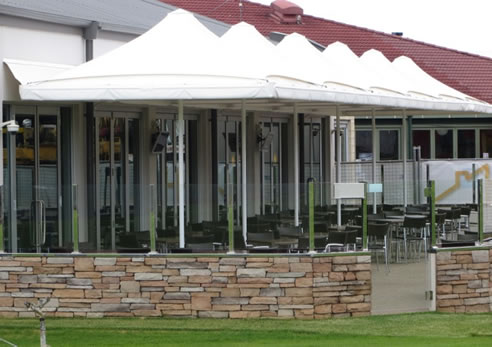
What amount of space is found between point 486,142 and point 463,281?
29896 mm

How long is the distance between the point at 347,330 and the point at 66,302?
366cm

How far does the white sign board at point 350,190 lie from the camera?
51.4ft

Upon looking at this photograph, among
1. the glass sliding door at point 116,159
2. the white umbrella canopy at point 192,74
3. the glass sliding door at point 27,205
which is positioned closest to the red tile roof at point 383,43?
the glass sliding door at point 116,159

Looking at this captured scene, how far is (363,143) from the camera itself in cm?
4400

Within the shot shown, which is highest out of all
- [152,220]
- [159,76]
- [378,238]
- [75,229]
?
[159,76]

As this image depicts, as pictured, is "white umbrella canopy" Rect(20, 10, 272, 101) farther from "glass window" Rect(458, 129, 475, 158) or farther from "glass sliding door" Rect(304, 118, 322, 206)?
"glass window" Rect(458, 129, 475, 158)

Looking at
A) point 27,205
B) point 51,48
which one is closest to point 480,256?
point 27,205

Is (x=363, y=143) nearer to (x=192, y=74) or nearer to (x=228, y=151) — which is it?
(x=228, y=151)

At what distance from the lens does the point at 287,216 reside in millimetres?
15719

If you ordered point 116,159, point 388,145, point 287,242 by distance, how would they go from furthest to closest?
point 388,145 < point 116,159 < point 287,242

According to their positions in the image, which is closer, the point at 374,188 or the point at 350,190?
the point at 350,190

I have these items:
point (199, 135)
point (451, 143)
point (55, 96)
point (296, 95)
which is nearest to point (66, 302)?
point (55, 96)

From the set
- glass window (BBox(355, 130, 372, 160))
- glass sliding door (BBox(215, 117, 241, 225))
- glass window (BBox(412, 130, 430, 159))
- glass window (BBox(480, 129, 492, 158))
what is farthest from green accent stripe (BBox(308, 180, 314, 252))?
glass window (BBox(480, 129, 492, 158))

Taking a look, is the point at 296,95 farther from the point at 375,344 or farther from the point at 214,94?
the point at 375,344
